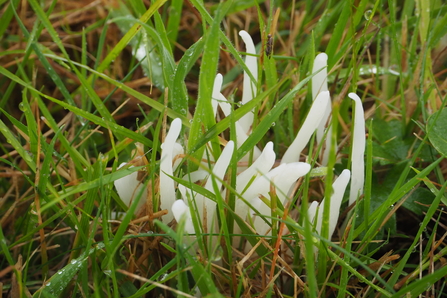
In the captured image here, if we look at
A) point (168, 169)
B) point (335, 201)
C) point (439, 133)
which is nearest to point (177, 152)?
point (168, 169)

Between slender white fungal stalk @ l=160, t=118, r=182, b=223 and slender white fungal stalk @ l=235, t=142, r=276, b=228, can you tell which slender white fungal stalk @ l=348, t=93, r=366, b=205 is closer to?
slender white fungal stalk @ l=235, t=142, r=276, b=228

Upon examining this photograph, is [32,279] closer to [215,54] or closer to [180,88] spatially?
[180,88]

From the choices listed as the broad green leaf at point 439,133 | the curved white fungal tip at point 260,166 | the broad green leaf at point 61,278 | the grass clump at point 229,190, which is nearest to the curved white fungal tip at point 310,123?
the grass clump at point 229,190

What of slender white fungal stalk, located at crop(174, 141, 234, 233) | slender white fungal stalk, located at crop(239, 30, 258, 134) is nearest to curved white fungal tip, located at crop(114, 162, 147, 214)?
slender white fungal stalk, located at crop(174, 141, 234, 233)

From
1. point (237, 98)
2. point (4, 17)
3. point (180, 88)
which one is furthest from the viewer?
point (237, 98)

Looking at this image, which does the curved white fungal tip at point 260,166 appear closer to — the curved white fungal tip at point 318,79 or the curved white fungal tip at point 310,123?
the curved white fungal tip at point 310,123

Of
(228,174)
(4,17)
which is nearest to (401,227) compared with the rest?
(228,174)
